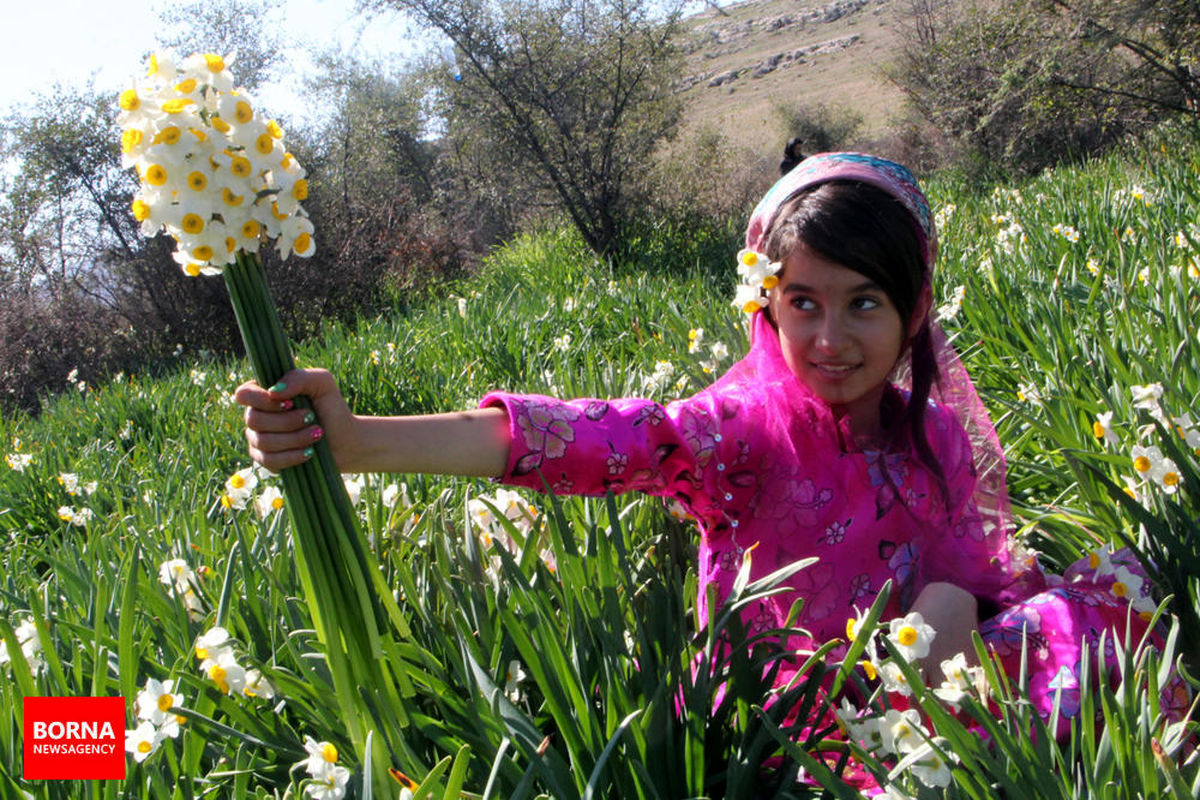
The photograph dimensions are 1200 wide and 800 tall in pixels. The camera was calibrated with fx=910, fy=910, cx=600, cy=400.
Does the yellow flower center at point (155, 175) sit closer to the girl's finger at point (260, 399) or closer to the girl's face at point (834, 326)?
the girl's finger at point (260, 399)

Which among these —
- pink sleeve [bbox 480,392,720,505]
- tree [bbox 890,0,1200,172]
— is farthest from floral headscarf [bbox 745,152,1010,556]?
tree [bbox 890,0,1200,172]

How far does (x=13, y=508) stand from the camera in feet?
10.7

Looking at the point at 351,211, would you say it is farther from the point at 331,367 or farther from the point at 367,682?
the point at 367,682

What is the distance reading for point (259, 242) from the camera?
1069mm

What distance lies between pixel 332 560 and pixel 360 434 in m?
0.18

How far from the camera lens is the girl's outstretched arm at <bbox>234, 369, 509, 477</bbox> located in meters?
1.12

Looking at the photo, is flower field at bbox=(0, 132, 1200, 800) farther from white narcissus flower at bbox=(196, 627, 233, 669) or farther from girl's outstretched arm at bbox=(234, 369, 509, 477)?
girl's outstretched arm at bbox=(234, 369, 509, 477)

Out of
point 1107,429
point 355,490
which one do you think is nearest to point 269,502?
point 355,490

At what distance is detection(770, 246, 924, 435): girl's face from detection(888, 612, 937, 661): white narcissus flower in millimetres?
483

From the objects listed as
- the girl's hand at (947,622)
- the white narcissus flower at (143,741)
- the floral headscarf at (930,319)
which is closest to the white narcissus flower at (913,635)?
the girl's hand at (947,622)

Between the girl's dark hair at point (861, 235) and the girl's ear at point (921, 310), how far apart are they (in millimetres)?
10

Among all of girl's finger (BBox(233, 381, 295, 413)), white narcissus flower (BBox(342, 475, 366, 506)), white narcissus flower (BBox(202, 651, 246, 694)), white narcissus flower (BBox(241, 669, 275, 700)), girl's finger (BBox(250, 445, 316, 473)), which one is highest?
girl's finger (BBox(233, 381, 295, 413))

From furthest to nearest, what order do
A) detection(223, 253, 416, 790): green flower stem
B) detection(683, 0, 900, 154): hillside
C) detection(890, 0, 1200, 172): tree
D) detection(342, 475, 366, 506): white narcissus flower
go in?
detection(683, 0, 900, 154): hillside
detection(890, 0, 1200, 172): tree
detection(342, 475, 366, 506): white narcissus flower
detection(223, 253, 416, 790): green flower stem

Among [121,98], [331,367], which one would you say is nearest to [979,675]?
[121,98]
